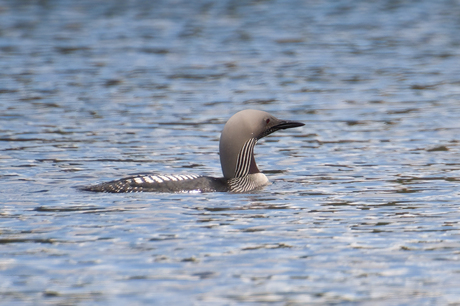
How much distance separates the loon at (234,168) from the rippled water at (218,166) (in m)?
0.21

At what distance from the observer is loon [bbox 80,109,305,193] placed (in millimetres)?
9523

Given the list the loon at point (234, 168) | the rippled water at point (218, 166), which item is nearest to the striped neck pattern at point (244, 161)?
the loon at point (234, 168)

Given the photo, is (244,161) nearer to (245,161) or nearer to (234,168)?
(245,161)

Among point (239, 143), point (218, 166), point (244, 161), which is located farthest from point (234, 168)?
point (218, 166)

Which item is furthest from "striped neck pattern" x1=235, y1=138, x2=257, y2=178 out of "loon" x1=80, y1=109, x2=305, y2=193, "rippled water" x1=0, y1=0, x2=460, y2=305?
"rippled water" x1=0, y1=0, x2=460, y2=305

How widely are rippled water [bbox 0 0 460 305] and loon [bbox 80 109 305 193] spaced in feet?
0.69

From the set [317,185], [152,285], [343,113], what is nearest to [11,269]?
[152,285]

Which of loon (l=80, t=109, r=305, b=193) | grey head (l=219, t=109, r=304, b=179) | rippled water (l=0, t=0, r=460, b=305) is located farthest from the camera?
grey head (l=219, t=109, r=304, b=179)

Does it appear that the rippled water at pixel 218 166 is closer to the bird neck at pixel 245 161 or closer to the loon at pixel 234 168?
the loon at pixel 234 168

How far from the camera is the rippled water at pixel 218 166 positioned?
6.45m

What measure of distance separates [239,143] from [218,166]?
1.83 m

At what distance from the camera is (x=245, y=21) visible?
3228 cm

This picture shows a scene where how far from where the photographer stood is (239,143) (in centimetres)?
999

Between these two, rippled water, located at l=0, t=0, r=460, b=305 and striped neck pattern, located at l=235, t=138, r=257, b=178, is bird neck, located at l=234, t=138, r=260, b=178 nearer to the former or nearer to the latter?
striped neck pattern, located at l=235, t=138, r=257, b=178
